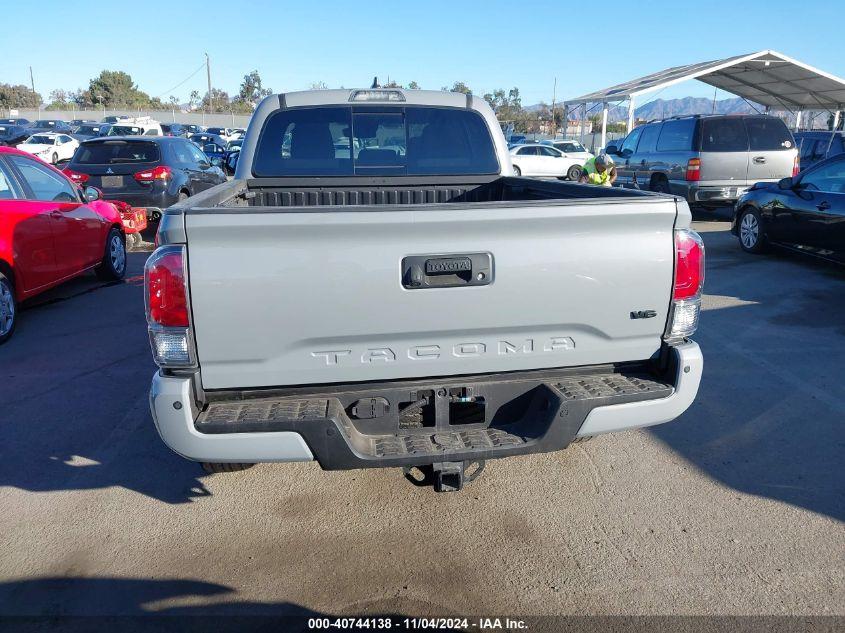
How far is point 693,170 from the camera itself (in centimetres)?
1272

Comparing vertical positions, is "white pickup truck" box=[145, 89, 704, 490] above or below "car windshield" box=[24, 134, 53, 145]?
below

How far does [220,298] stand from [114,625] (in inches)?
58.2

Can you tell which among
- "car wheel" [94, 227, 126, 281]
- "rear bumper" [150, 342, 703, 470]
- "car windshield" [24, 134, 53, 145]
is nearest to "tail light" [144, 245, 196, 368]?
"rear bumper" [150, 342, 703, 470]

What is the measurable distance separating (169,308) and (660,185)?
43.4 feet

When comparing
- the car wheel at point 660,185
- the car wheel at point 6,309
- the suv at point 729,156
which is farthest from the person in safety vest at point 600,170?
the car wheel at point 6,309

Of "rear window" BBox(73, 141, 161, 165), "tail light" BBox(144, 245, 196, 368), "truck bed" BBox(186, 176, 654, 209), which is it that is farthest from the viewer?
"rear window" BBox(73, 141, 161, 165)

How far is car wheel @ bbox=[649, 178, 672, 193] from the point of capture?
13.8 metres

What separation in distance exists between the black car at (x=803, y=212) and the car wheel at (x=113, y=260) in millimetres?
9356

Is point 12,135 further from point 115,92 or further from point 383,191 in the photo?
point 115,92

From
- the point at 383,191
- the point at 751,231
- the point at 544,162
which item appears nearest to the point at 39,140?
the point at 544,162

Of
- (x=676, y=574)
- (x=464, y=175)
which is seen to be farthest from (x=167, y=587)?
(x=464, y=175)

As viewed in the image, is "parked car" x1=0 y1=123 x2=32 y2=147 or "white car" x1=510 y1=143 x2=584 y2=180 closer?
"white car" x1=510 y1=143 x2=584 y2=180

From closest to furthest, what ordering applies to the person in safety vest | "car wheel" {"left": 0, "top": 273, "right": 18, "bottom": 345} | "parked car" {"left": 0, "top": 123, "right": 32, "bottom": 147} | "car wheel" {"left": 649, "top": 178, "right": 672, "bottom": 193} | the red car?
"car wheel" {"left": 0, "top": 273, "right": 18, "bottom": 345}, the red car, the person in safety vest, "car wheel" {"left": 649, "top": 178, "right": 672, "bottom": 193}, "parked car" {"left": 0, "top": 123, "right": 32, "bottom": 147}

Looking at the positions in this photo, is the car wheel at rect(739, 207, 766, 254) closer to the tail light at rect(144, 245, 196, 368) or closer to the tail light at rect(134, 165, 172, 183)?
the tail light at rect(144, 245, 196, 368)
